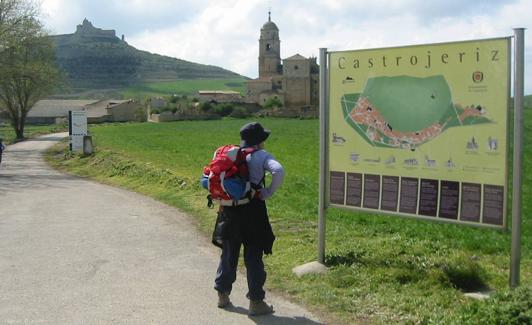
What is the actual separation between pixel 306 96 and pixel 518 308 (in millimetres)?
123855

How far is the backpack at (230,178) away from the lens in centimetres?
556

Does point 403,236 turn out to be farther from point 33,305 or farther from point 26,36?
point 26,36

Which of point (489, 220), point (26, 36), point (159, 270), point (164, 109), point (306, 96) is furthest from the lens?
point (306, 96)

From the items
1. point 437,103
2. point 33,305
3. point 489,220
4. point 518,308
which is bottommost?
point 33,305

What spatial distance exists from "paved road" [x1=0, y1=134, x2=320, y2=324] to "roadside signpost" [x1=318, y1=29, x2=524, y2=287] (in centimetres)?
163

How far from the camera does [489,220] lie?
5.84 meters

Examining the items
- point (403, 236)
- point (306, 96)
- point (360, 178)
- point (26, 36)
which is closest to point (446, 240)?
point (403, 236)

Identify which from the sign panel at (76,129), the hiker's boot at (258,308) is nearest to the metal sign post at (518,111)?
the hiker's boot at (258,308)

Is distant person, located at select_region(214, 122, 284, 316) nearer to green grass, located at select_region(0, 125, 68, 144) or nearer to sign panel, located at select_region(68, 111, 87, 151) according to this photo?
sign panel, located at select_region(68, 111, 87, 151)

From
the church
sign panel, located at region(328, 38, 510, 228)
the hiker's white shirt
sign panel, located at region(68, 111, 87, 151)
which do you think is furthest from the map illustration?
the church

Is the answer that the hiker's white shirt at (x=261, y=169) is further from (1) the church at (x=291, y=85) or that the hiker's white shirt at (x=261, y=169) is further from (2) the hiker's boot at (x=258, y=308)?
(1) the church at (x=291, y=85)

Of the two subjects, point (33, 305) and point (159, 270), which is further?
point (159, 270)

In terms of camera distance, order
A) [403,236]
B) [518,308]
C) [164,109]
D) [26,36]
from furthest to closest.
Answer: [164,109], [26,36], [403,236], [518,308]

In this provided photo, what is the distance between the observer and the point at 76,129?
2661 cm
